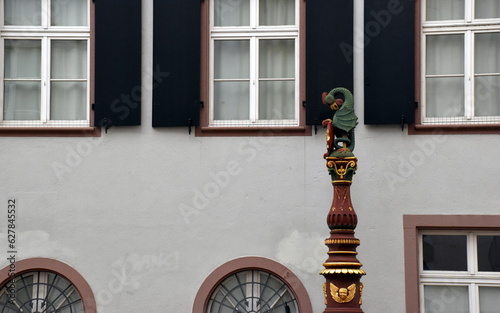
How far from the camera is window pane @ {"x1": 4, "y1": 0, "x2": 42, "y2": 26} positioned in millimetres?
15977

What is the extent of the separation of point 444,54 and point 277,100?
7.15ft

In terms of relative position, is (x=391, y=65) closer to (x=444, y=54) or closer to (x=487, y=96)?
(x=444, y=54)

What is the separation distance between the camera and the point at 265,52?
15789 millimetres

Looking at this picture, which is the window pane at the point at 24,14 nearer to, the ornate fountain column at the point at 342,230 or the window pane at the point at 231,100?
the window pane at the point at 231,100

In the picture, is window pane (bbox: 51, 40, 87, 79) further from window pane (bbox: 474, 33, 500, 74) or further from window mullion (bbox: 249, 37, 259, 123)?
window pane (bbox: 474, 33, 500, 74)

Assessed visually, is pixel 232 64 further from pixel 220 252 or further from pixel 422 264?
pixel 422 264

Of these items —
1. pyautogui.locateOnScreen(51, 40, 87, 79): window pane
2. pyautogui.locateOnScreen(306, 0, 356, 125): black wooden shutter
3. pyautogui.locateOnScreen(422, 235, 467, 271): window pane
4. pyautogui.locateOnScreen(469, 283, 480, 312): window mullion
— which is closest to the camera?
pyautogui.locateOnScreen(469, 283, 480, 312): window mullion

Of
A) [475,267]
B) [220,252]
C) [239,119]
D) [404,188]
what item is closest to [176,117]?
[239,119]

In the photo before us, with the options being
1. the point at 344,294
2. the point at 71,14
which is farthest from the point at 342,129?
the point at 71,14

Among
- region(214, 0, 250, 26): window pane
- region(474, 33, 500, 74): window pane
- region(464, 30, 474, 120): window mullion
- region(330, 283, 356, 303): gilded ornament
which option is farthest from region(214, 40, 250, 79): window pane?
region(330, 283, 356, 303): gilded ornament

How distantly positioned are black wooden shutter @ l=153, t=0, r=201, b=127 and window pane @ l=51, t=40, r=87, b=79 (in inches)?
39.8

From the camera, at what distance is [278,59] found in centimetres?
1574

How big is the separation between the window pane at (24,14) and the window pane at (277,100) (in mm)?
3052

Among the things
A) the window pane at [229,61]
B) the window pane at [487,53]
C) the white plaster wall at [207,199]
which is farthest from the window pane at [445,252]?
the window pane at [229,61]
